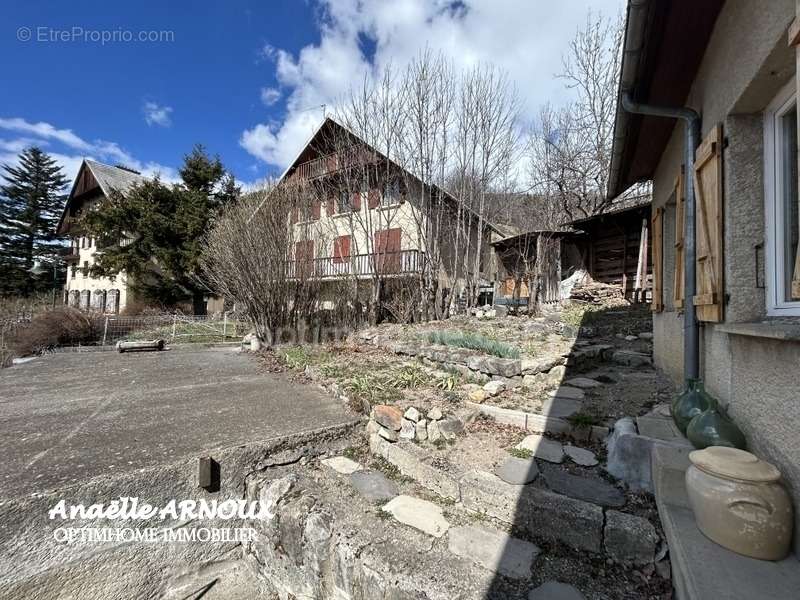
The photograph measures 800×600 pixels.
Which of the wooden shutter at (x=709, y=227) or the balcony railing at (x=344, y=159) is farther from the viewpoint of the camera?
the balcony railing at (x=344, y=159)

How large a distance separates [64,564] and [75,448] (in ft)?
3.38

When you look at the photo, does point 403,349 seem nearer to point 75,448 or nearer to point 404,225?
point 75,448

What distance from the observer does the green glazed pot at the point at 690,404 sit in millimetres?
2031

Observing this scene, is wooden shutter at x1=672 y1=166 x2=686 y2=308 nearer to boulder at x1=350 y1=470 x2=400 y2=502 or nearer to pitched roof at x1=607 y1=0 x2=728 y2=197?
pitched roof at x1=607 y1=0 x2=728 y2=197

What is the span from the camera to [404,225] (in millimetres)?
10969

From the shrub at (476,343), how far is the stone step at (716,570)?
310 centimetres

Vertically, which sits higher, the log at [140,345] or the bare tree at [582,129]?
the bare tree at [582,129]

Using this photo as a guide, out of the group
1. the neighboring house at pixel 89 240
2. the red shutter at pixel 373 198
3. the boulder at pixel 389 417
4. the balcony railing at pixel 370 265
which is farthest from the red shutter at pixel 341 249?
the neighboring house at pixel 89 240

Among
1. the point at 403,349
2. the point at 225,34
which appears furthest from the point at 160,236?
the point at 403,349

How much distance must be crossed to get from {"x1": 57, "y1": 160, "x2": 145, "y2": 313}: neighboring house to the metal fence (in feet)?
31.9

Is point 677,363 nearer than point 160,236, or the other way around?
point 677,363

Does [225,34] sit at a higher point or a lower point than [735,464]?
higher

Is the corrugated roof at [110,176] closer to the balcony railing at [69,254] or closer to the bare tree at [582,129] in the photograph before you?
the balcony railing at [69,254]
